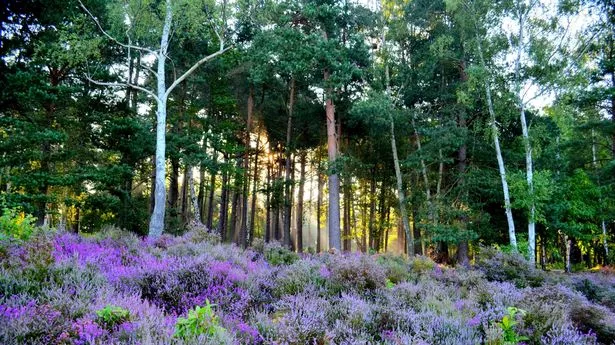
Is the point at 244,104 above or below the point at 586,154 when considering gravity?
above

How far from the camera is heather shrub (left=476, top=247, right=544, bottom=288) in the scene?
786 cm

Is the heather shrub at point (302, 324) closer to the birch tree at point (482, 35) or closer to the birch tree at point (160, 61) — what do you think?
the birch tree at point (160, 61)

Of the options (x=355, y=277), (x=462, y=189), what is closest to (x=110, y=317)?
(x=355, y=277)

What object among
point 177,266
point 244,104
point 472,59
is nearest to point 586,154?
point 472,59

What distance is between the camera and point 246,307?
4.09 metres

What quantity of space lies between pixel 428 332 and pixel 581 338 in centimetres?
149

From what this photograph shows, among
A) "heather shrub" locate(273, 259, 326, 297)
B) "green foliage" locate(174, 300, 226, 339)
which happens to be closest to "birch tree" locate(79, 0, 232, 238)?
"heather shrub" locate(273, 259, 326, 297)

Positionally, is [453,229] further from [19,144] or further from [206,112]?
[19,144]

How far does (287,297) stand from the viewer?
415 cm

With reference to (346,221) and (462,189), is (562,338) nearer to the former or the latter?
(462,189)

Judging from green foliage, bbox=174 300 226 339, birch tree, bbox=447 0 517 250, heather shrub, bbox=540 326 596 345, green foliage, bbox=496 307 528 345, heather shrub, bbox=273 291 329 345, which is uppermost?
birch tree, bbox=447 0 517 250

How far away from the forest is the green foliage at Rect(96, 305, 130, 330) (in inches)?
→ 0.6

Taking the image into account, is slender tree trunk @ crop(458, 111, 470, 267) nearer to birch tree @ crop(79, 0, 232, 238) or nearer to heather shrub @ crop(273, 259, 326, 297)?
birch tree @ crop(79, 0, 232, 238)

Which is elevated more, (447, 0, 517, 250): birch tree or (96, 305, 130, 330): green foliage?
(447, 0, 517, 250): birch tree
